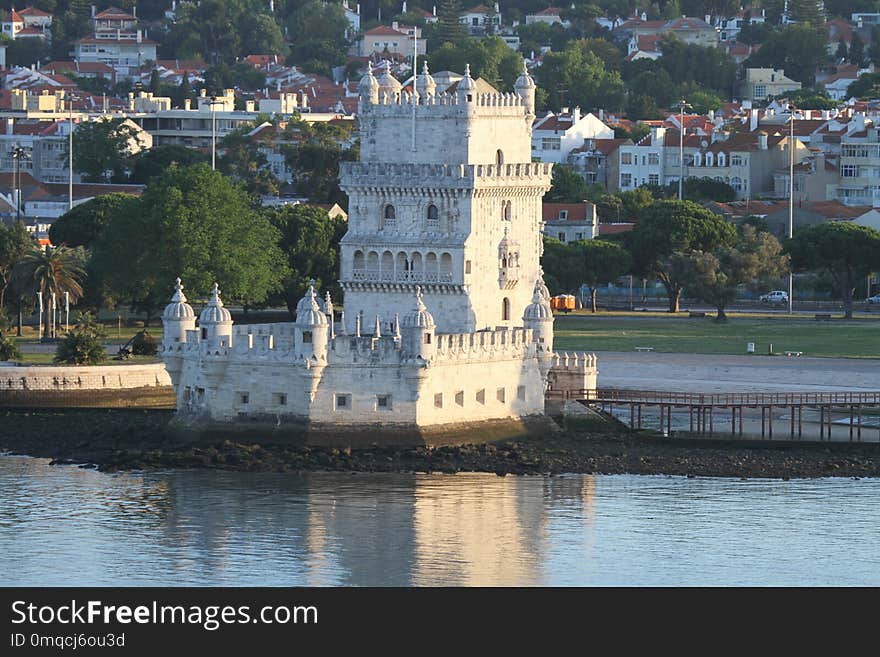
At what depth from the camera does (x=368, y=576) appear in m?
96.8

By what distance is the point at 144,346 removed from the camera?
136375 millimetres

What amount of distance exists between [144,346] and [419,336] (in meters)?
24.1

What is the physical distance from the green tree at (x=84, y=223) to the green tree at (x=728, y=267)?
27365 mm

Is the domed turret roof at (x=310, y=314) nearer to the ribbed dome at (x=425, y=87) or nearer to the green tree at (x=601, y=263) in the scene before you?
the ribbed dome at (x=425, y=87)

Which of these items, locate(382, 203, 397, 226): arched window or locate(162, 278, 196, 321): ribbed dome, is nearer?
locate(162, 278, 196, 321): ribbed dome

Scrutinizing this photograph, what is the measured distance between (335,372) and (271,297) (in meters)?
41.1

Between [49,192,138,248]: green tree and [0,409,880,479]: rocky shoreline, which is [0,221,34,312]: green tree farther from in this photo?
[0,409,880,479]: rocky shoreline

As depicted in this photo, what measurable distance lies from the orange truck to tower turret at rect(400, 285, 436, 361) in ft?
168

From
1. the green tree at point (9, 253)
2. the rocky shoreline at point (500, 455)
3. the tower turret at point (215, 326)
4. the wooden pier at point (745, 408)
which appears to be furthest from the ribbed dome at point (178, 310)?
the green tree at point (9, 253)

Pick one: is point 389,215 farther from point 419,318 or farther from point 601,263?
point 601,263

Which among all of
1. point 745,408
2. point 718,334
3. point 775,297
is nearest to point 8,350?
point 745,408

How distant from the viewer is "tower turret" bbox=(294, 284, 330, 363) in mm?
114625

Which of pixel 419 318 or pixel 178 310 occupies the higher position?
pixel 178 310

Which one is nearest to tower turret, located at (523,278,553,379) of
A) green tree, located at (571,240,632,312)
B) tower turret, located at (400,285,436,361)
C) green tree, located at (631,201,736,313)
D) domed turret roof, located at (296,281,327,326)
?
tower turret, located at (400,285,436,361)
